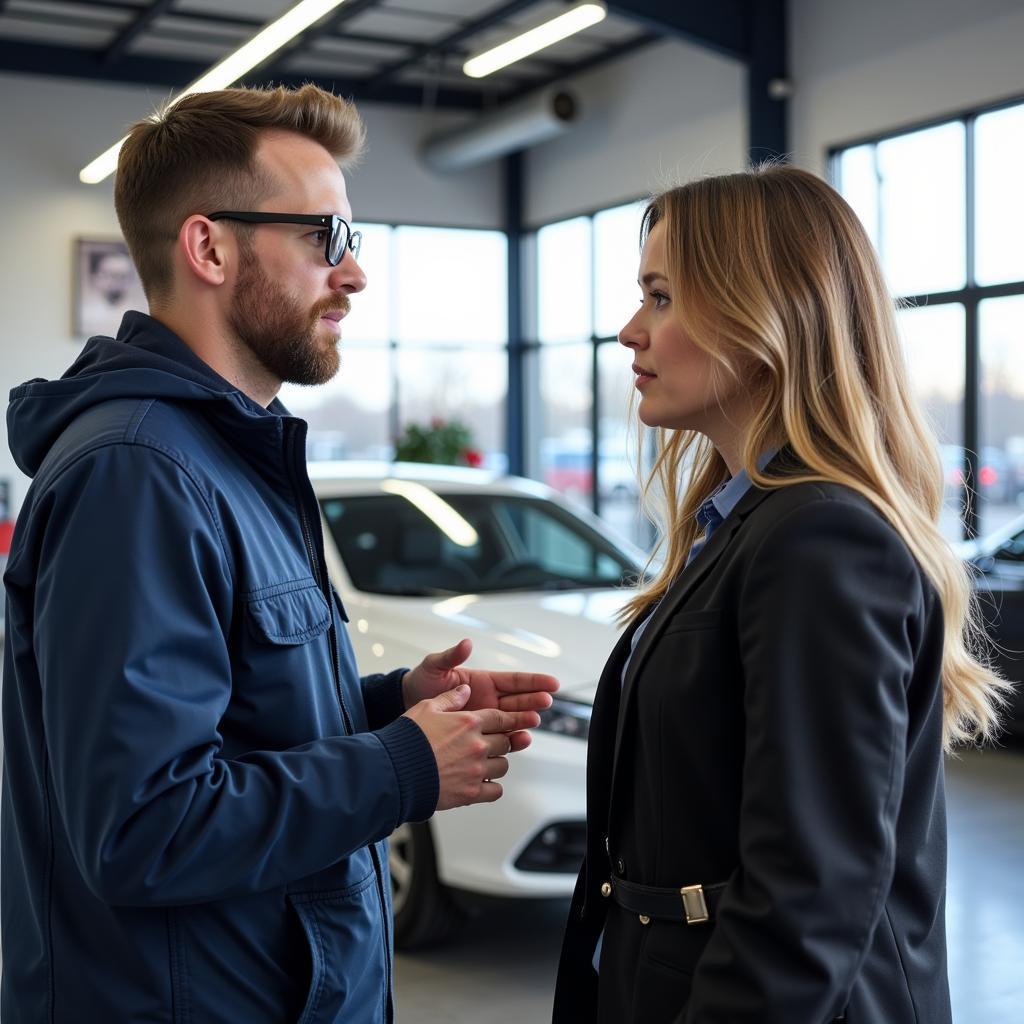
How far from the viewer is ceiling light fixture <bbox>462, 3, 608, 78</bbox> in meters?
8.48

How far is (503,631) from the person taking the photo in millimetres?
3643

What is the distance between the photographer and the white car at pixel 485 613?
327 cm

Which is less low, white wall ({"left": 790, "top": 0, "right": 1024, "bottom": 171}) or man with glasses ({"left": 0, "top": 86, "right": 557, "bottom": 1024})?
white wall ({"left": 790, "top": 0, "right": 1024, "bottom": 171})

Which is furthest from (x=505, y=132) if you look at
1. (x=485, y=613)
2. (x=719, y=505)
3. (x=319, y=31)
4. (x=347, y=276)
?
(x=719, y=505)

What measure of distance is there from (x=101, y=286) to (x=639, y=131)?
18.0ft

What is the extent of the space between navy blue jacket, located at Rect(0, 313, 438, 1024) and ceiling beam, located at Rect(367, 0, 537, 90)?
9.72 meters

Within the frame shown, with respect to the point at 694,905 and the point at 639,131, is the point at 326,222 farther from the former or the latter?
the point at 639,131

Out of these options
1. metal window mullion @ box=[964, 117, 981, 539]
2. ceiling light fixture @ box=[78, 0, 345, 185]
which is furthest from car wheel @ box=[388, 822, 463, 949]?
metal window mullion @ box=[964, 117, 981, 539]

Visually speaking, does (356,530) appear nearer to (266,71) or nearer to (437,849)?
(437,849)

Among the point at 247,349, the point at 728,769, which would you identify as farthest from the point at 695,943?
the point at 247,349

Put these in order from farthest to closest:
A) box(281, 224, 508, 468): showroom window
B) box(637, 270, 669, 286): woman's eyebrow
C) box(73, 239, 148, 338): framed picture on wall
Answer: box(281, 224, 508, 468): showroom window < box(73, 239, 148, 338): framed picture on wall < box(637, 270, 669, 286): woman's eyebrow

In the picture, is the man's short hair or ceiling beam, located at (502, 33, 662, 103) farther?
ceiling beam, located at (502, 33, 662, 103)

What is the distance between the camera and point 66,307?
1207cm

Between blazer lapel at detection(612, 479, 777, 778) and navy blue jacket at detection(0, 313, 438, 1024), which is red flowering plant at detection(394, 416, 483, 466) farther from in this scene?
blazer lapel at detection(612, 479, 777, 778)
